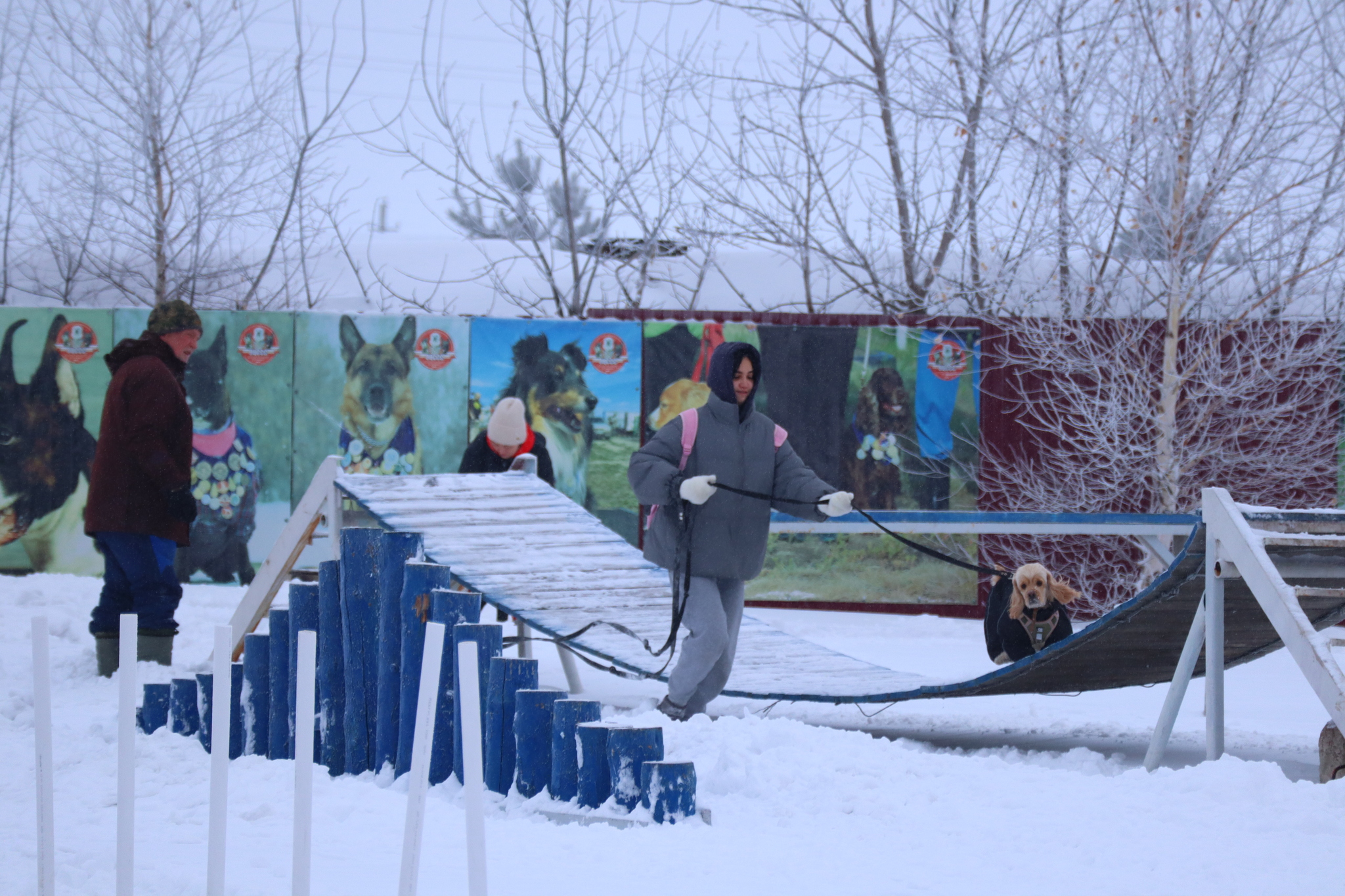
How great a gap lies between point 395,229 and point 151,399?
1008 inches

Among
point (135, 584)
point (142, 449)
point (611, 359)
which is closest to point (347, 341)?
point (611, 359)

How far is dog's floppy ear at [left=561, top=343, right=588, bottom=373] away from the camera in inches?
374

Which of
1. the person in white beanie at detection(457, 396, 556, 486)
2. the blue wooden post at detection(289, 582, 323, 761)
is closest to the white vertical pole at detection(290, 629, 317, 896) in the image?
the blue wooden post at detection(289, 582, 323, 761)

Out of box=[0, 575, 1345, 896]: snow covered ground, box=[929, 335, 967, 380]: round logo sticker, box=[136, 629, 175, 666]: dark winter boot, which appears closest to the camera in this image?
box=[0, 575, 1345, 896]: snow covered ground

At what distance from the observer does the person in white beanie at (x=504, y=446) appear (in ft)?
23.1

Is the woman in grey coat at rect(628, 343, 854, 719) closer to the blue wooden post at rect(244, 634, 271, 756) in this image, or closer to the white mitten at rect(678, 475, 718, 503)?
the white mitten at rect(678, 475, 718, 503)

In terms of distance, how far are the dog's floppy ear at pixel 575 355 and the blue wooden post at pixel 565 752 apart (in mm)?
5738

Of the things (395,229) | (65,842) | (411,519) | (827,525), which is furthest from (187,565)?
(395,229)

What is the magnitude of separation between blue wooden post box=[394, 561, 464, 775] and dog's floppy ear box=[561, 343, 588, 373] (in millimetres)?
5096

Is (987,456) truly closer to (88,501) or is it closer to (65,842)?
(88,501)

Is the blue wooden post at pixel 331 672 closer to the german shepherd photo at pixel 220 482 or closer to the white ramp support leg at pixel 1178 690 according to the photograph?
the white ramp support leg at pixel 1178 690

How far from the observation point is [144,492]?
5941mm

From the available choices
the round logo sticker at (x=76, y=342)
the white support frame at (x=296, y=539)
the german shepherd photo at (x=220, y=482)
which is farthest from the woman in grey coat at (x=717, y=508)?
the round logo sticker at (x=76, y=342)

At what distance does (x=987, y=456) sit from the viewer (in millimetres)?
9273
